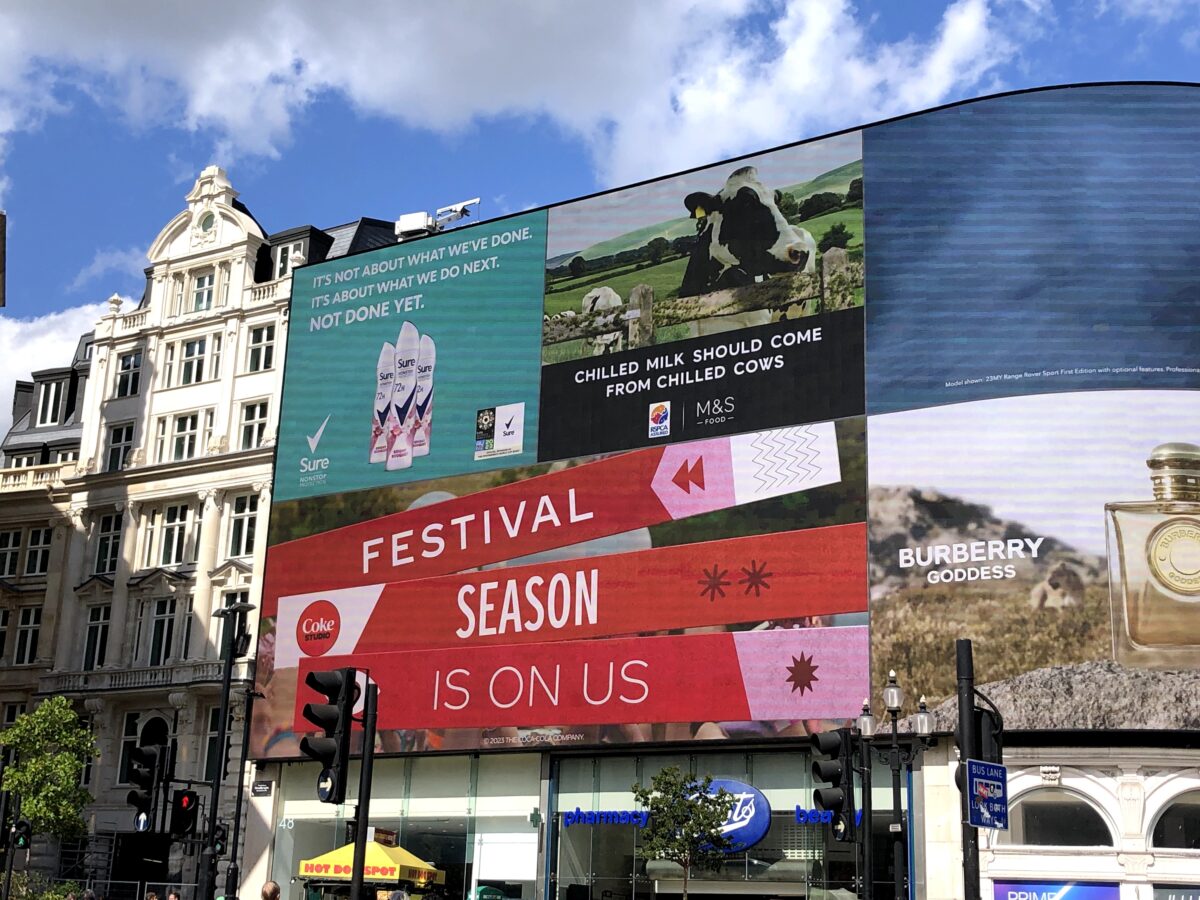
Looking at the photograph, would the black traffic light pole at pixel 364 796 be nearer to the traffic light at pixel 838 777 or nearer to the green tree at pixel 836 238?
the traffic light at pixel 838 777

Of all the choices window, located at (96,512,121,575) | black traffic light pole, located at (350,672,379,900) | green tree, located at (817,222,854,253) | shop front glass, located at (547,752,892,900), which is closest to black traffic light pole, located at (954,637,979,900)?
black traffic light pole, located at (350,672,379,900)

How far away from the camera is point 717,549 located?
47.4m

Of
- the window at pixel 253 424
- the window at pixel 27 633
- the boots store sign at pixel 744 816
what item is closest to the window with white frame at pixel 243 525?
the window at pixel 253 424

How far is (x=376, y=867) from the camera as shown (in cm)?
3622

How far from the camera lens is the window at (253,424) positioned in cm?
6041

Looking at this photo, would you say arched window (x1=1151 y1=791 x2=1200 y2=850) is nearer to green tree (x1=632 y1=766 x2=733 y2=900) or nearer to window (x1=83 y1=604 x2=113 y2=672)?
green tree (x1=632 y1=766 x2=733 y2=900)

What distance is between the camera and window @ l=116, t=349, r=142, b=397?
6494cm

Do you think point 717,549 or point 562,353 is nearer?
point 717,549

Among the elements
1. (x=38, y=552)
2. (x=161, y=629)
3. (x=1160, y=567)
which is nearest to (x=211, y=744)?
(x=161, y=629)

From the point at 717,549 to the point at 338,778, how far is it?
105 ft

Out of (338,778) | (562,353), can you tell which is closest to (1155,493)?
(562,353)

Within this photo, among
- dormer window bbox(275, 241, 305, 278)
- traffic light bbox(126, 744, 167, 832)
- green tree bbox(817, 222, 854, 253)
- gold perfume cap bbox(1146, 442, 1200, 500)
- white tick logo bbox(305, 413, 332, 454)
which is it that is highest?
dormer window bbox(275, 241, 305, 278)

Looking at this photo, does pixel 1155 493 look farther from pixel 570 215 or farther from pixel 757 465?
pixel 570 215

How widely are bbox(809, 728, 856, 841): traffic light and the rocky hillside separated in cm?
1936
